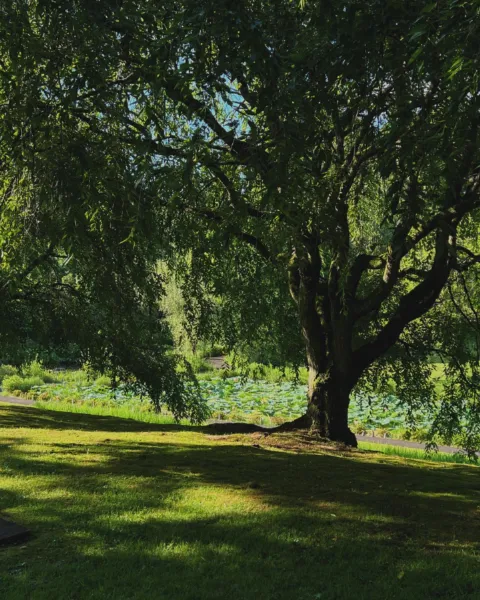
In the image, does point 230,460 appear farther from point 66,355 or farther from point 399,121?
point 66,355

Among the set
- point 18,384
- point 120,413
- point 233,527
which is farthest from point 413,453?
point 18,384

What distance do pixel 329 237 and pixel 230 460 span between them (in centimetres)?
278

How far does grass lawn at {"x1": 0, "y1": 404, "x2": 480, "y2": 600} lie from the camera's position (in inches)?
120

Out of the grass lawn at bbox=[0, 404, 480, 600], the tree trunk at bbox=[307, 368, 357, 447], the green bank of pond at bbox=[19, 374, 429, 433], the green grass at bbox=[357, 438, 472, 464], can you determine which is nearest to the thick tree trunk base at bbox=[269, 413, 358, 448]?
the tree trunk at bbox=[307, 368, 357, 447]

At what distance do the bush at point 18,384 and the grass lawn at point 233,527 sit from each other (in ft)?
60.5

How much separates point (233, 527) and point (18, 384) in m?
22.2

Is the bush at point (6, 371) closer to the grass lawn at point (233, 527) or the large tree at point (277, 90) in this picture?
the grass lawn at point (233, 527)

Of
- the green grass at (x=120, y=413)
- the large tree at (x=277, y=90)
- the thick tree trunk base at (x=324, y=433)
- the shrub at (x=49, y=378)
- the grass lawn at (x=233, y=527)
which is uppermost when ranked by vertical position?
the large tree at (x=277, y=90)

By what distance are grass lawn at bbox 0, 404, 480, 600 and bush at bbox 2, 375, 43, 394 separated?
60.5 feet

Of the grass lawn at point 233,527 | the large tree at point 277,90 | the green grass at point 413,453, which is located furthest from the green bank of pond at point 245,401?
the large tree at point 277,90

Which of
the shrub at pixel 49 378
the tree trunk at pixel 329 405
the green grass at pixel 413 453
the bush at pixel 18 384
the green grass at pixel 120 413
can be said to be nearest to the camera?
the tree trunk at pixel 329 405

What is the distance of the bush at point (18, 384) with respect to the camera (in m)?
23.5

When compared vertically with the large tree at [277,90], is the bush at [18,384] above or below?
below

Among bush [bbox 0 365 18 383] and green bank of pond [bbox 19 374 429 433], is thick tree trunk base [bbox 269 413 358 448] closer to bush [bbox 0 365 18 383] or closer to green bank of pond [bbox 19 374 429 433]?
green bank of pond [bbox 19 374 429 433]
